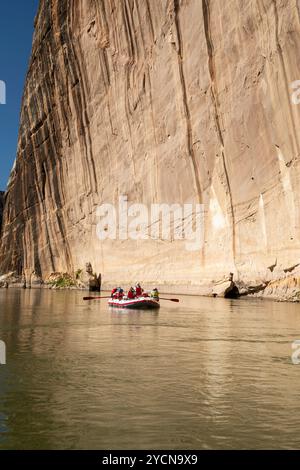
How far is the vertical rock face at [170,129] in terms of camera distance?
92.0 feet

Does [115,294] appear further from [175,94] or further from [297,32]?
[175,94]

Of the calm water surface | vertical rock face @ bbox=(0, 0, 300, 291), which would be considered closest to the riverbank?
vertical rock face @ bbox=(0, 0, 300, 291)

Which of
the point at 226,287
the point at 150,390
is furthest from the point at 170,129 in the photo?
the point at 150,390

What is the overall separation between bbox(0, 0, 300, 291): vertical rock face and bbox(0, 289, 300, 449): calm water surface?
51.8 feet

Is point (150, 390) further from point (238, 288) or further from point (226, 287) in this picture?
point (226, 287)

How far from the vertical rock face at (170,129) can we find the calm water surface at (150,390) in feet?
51.8

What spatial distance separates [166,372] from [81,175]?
48335 millimetres

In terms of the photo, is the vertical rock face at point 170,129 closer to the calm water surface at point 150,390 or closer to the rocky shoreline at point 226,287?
the rocky shoreline at point 226,287

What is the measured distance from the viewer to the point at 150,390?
7422 millimetres

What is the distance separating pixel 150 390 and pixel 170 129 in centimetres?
3326

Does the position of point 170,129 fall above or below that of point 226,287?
above

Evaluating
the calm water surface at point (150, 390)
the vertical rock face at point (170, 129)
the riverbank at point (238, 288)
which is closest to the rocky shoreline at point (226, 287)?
the riverbank at point (238, 288)

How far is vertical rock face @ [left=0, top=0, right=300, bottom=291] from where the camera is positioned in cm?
2803
